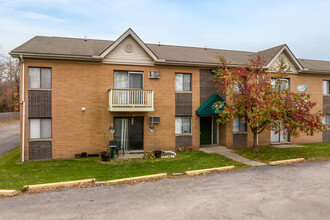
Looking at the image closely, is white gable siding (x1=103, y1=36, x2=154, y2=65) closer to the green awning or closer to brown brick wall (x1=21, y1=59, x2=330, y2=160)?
brown brick wall (x1=21, y1=59, x2=330, y2=160)

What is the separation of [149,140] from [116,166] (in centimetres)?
394

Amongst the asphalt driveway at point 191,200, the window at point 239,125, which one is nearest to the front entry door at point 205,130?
the window at point 239,125

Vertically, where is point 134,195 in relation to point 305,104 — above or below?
below

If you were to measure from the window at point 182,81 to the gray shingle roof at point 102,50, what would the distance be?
3.45 ft

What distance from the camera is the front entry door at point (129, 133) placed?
14.4 meters

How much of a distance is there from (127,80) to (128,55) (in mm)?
1618

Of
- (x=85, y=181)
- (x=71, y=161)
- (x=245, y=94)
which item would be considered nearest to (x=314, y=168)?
(x=245, y=94)

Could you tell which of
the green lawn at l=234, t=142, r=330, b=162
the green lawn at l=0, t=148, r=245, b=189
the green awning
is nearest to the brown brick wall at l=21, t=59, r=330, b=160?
the green lawn at l=0, t=148, r=245, b=189

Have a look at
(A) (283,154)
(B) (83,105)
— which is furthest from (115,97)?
(A) (283,154)

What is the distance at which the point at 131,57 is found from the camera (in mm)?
14258

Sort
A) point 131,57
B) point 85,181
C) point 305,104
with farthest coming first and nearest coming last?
1. point 131,57
2. point 305,104
3. point 85,181

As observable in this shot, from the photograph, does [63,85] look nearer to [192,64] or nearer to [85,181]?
[85,181]

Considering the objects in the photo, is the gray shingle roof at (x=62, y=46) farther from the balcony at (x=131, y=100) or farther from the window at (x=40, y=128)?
the window at (x=40, y=128)

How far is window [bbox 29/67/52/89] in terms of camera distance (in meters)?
12.9
